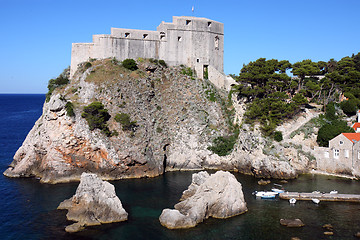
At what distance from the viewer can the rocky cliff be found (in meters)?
42.7

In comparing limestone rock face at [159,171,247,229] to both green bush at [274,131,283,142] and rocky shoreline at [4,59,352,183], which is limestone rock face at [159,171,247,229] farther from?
green bush at [274,131,283,142]

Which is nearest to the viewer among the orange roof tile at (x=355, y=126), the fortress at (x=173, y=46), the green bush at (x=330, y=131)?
the green bush at (x=330, y=131)

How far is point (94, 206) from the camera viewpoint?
1184 inches

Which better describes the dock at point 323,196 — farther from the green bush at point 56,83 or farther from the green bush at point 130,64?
the green bush at point 56,83

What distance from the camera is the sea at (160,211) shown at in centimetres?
2722

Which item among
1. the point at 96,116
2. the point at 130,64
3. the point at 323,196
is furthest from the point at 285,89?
the point at 96,116

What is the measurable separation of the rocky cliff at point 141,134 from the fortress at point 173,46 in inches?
85.0

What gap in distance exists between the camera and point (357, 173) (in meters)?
40.8

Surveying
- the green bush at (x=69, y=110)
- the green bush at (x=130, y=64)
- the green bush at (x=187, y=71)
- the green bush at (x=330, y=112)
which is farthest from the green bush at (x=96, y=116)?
the green bush at (x=330, y=112)

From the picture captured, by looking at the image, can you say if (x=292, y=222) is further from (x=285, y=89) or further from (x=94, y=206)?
(x=285, y=89)

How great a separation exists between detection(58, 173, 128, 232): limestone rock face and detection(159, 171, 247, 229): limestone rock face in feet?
14.5

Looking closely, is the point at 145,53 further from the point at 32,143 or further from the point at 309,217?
the point at 309,217

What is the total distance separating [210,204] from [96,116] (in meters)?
21.3

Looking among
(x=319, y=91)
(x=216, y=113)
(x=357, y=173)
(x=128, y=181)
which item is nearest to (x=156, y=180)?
(x=128, y=181)
